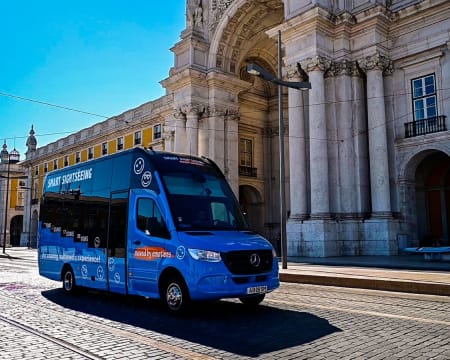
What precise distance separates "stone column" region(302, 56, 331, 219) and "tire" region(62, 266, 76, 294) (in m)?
13.7

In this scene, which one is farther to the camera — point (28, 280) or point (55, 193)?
point (28, 280)

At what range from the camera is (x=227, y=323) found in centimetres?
740

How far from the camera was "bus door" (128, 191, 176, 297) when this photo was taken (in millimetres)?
8609

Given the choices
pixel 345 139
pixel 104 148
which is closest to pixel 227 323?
pixel 345 139

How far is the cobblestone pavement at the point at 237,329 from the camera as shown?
5602 millimetres

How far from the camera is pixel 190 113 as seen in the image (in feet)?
105

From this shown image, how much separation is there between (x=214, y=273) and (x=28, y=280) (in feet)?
33.6

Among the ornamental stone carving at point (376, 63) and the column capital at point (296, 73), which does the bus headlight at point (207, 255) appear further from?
the ornamental stone carving at point (376, 63)

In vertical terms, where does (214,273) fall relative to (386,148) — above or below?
below

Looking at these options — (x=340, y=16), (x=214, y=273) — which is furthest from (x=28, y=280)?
(x=340, y=16)

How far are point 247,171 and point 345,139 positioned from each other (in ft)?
42.5

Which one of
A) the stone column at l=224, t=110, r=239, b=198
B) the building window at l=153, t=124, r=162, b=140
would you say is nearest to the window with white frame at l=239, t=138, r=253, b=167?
the stone column at l=224, t=110, r=239, b=198

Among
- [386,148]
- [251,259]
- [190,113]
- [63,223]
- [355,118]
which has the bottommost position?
[251,259]

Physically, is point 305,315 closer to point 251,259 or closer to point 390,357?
point 251,259
